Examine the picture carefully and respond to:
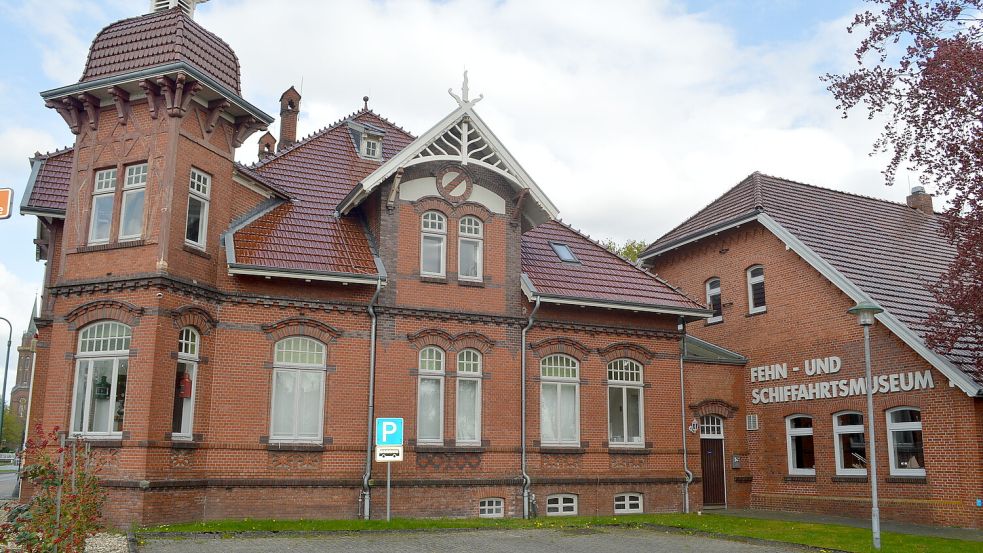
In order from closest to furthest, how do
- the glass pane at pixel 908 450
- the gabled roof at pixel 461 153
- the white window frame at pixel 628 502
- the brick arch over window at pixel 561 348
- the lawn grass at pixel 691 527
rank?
the lawn grass at pixel 691 527 → the gabled roof at pixel 461 153 → the glass pane at pixel 908 450 → the brick arch over window at pixel 561 348 → the white window frame at pixel 628 502

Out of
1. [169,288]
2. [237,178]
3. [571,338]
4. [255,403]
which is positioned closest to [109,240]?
[169,288]

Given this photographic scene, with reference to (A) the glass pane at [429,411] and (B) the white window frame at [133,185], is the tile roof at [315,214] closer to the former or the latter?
(B) the white window frame at [133,185]

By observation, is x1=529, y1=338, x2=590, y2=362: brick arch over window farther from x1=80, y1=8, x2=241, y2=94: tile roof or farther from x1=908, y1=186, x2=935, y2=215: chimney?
x1=908, y1=186, x2=935, y2=215: chimney

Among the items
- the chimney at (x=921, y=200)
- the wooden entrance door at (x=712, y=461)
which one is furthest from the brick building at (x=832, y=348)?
the chimney at (x=921, y=200)

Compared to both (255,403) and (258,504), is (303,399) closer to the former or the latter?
(255,403)

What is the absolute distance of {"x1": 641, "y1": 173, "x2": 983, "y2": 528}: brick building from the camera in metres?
18.7

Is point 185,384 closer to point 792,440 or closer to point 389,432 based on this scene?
point 389,432

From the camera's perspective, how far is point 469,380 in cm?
1941

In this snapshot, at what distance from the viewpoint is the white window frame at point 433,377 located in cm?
1873

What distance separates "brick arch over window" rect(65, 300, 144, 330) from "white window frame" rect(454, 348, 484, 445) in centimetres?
696

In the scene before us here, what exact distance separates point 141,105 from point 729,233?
16397 millimetres

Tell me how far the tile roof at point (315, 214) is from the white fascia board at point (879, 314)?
10728mm

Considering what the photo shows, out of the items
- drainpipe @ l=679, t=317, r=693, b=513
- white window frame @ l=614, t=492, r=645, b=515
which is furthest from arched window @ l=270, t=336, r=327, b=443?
drainpipe @ l=679, t=317, r=693, b=513

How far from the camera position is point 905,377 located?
19.5 meters
